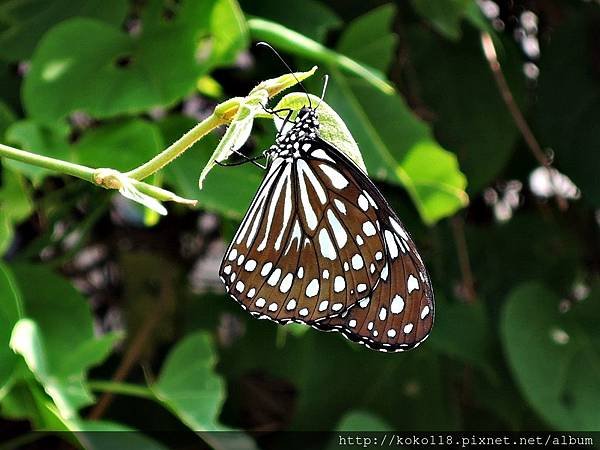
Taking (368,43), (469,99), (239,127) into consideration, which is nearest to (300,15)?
(368,43)

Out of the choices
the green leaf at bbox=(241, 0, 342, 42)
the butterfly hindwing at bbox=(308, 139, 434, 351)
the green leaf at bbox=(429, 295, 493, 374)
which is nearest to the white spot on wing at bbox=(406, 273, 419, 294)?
the butterfly hindwing at bbox=(308, 139, 434, 351)

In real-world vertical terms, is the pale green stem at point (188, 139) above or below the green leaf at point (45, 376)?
above

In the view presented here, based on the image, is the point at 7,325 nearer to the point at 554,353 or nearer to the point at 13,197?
the point at 13,197

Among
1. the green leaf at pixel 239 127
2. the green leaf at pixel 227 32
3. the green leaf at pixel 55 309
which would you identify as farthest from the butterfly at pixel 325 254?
the green leaf at pixel 55 309

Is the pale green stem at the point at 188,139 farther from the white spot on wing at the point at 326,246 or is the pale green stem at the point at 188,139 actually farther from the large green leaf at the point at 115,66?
the large green leaf at the point at 115,66

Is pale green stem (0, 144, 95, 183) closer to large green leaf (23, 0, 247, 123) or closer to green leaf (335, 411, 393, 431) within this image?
large green leaf (23, 0, 247, 123)

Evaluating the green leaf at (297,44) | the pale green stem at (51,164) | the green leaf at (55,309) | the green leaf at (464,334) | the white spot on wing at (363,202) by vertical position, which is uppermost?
the pale green stem at (51,164)
